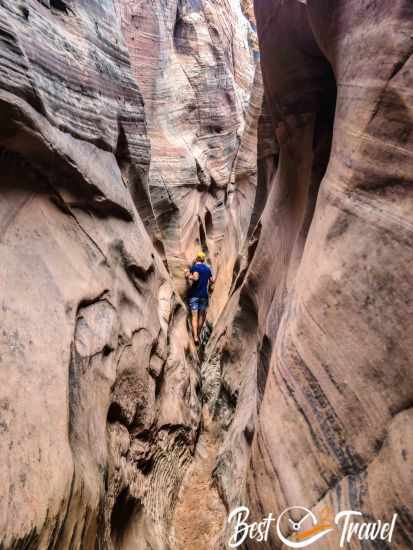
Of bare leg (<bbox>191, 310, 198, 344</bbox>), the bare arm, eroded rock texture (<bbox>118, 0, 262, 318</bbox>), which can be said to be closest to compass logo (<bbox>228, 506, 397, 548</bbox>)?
bare leg (<bbox>191, 310, 198, 344</bbox>)

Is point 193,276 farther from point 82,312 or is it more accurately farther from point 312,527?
point 312,527

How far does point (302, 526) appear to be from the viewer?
2.21 m

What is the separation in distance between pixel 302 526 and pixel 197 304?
19.1 feet

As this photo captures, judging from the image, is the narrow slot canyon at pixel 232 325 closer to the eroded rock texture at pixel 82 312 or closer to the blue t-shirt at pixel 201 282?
the eroded rock texture at pixel 82 312

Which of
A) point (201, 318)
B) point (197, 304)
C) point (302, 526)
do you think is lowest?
point (201, 318)

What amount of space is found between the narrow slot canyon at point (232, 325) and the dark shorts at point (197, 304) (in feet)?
6.57

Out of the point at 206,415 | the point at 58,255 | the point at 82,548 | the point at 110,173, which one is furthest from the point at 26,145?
the point at 206,415

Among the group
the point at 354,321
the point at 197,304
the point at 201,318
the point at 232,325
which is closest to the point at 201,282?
the point at 197,304

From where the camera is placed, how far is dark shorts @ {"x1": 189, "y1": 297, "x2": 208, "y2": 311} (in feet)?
25.9

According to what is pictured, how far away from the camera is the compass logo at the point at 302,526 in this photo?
2098 mm

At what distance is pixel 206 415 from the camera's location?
5.92m

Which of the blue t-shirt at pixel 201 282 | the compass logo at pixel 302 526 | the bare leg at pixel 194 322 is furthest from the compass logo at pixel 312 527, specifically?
the blue t-shirt at pixel 201 282

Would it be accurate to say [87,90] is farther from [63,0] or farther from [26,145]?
[26,145]

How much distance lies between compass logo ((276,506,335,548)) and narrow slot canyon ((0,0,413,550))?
0.05 ft
